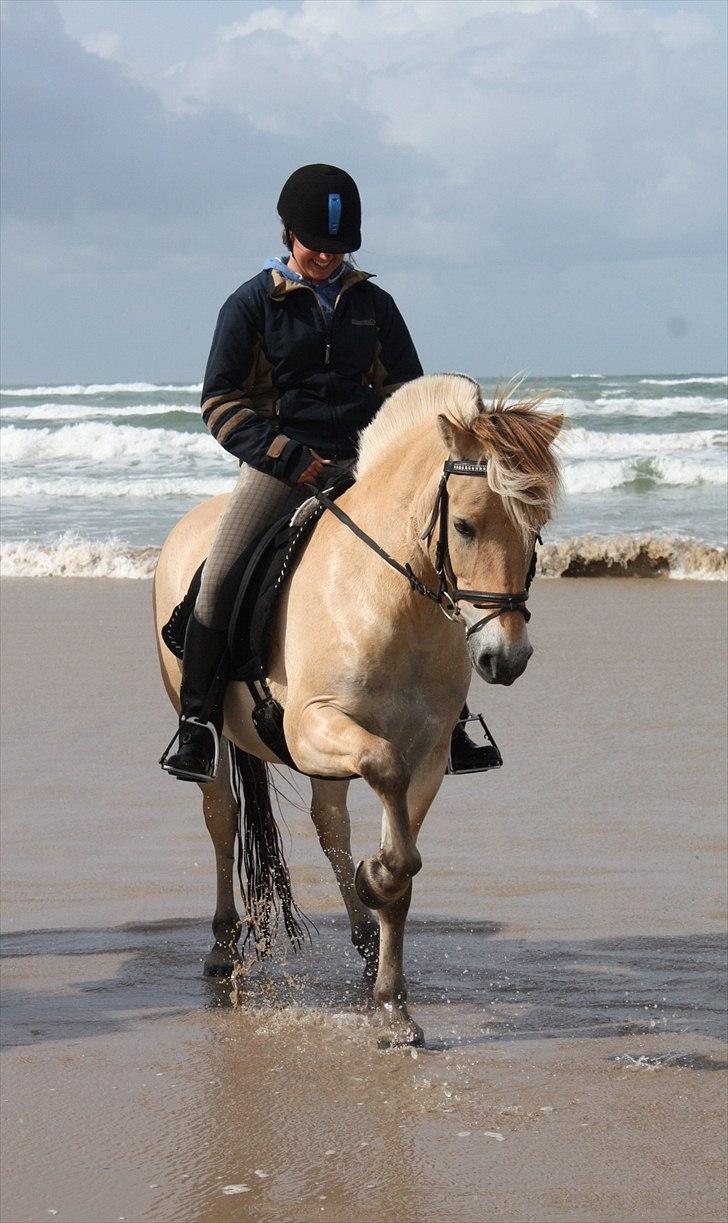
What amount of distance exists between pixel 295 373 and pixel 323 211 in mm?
524

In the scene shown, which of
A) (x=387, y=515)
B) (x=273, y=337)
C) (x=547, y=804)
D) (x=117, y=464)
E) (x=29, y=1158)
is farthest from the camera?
(x=117, y=464)

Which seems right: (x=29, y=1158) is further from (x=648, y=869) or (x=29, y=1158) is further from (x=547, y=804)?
(x=547, y=804)

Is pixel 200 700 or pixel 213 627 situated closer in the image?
pixel 213 627

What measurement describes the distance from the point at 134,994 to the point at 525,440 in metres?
2.30

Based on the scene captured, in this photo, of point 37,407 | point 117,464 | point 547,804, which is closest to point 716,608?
point 547,804

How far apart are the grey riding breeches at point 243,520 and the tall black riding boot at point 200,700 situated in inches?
3.6

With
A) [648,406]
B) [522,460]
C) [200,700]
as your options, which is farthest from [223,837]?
[648,406]

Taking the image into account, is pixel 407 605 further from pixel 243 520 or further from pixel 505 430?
pixel 243 520

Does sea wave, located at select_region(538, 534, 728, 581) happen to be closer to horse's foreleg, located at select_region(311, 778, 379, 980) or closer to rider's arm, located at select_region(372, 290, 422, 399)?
horse's foreleg, located at select_region(311, 778, 379, 980)

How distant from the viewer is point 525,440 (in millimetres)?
3688

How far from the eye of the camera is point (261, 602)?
4.62 m

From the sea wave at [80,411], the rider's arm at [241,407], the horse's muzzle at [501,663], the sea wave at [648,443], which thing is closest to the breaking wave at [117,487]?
the sea wave at [648,443]

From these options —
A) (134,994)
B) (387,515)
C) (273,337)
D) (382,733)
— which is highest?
(273,337)

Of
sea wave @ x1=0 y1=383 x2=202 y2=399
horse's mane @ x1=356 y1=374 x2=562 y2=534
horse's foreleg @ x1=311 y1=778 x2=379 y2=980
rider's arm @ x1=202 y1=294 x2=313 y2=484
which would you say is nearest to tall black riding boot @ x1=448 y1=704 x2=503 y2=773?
horse's foreleg @ x1=311 y1=778 x2=379 y2=980
